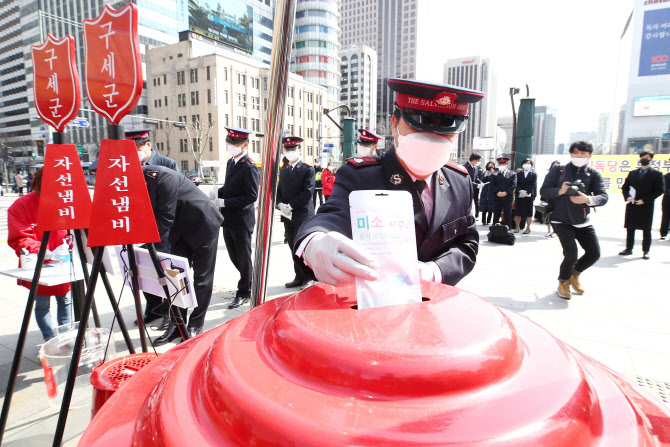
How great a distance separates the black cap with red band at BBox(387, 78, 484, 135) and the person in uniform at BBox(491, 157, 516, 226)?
8.43 meters

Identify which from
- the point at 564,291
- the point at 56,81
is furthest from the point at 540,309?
the point at 56,81

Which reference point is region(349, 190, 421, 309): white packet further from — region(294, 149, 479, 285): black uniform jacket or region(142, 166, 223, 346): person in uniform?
region(142, 166, 223, 346): person in uniform

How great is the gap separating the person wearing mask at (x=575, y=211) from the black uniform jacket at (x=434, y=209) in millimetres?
3590

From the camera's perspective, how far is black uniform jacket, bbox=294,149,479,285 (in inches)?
60.2

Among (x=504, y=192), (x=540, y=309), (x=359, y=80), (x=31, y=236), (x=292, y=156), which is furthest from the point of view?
(x=359, y=80)

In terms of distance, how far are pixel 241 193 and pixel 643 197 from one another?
708 centimetres

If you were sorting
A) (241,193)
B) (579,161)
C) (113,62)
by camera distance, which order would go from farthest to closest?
(579,161)
(241,193)
(113,62)

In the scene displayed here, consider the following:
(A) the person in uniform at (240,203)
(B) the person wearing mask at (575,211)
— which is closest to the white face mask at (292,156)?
(A) the person in uniform at (240,203)

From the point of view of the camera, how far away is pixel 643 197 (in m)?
6.75

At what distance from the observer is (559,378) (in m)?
0.74

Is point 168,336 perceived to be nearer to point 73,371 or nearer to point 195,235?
point 195,235

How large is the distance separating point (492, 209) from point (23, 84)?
88.0m

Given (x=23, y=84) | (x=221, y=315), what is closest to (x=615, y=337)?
(x=221, y=315)

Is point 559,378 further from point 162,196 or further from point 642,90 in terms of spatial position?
point 642,90
